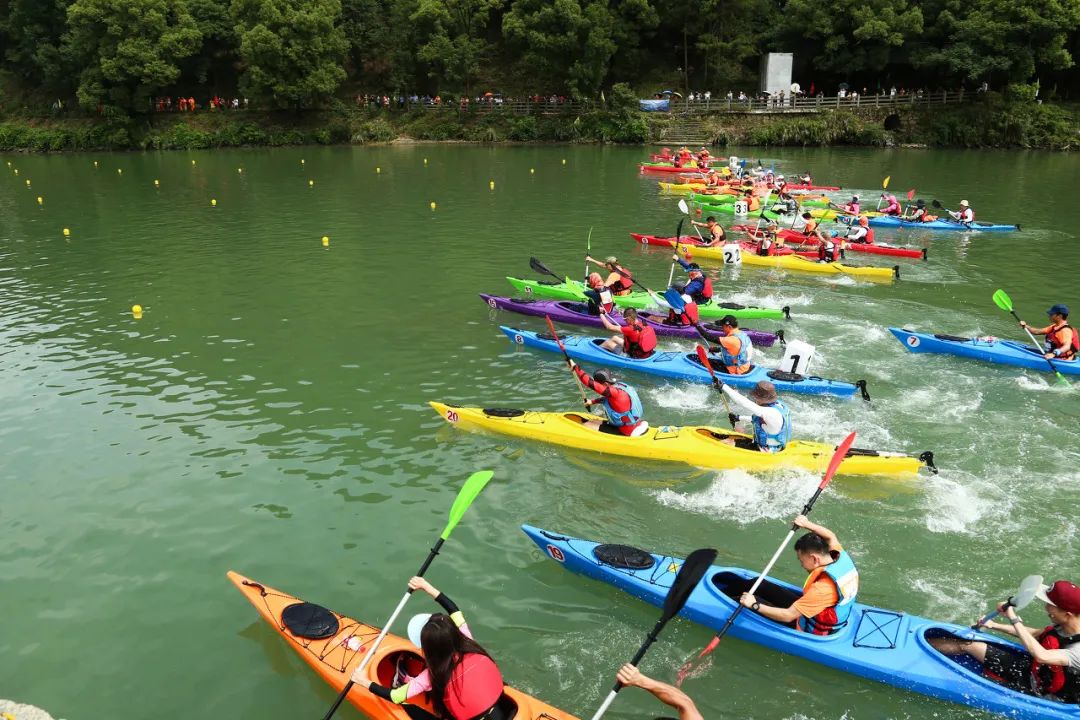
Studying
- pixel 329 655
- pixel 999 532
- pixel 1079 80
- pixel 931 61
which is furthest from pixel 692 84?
pixel 329 655

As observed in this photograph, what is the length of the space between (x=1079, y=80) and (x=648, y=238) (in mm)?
43135

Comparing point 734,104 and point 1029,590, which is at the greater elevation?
point 734,104

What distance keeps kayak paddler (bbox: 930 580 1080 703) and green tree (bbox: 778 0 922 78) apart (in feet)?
159

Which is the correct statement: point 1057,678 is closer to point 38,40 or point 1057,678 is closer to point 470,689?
point 470,689

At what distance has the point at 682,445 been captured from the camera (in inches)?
399

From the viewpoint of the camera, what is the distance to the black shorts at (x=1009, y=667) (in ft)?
20.3

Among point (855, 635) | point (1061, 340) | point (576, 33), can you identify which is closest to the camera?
point (855, 635)

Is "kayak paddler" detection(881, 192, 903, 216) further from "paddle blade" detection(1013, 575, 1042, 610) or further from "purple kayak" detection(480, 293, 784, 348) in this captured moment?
"paddle blade" detection(1013, 575, 1042, 610)

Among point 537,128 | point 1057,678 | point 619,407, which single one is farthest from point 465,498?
point 537,128

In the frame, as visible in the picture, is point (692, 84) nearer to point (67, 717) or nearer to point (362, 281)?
point (362, 281)

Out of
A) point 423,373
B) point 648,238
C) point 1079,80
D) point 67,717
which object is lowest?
point 67,717

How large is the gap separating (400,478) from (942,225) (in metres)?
21.9

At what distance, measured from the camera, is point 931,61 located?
44.3 m

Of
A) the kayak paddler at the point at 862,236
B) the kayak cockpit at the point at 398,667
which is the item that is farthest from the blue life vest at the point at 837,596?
the kayak paddler at the point at 862,236
